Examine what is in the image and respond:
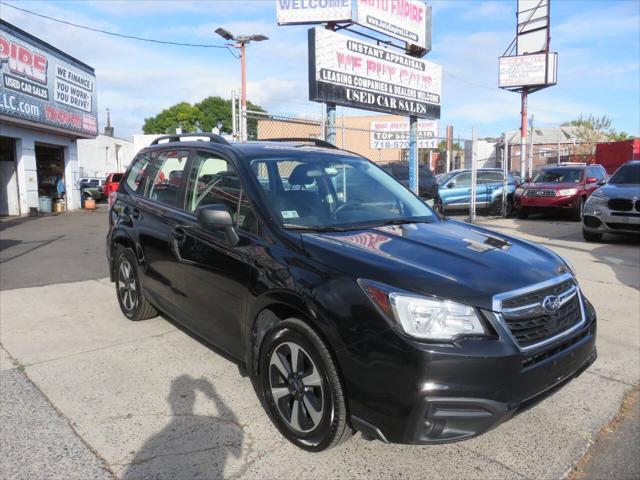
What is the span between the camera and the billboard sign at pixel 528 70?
25828mm

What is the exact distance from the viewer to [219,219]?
320 cm

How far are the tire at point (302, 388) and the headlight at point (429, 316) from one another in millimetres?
450

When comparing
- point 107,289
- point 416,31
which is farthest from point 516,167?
point 107,289

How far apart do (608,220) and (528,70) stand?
62.4 feet

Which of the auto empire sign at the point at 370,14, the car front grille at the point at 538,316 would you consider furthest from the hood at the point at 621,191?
the car front grille at the point at 538,316

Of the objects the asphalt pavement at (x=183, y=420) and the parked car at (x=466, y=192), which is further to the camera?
the parked car at (x=466, y=192)

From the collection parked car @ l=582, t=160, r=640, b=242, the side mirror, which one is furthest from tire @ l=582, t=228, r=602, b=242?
the side mirror

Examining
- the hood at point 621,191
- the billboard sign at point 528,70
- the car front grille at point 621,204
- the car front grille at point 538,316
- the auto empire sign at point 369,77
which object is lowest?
the car front grille at point 538,316

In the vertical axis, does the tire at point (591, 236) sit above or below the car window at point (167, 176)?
below

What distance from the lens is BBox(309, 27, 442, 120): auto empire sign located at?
8.98 m

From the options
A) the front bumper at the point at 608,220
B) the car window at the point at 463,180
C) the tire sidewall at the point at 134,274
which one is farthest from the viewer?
the car window at the point at 463,180

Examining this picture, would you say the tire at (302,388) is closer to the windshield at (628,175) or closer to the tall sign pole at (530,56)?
the windshield at (628,175)

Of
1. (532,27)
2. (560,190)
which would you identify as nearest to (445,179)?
(560,190)

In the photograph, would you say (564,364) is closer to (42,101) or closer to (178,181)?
(178,181)
